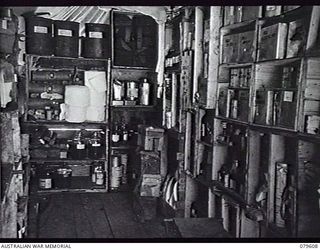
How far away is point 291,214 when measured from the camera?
223 centimetres

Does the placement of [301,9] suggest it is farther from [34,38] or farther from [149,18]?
[34,38]

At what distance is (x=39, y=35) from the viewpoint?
3990 mm

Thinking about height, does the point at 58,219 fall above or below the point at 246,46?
below

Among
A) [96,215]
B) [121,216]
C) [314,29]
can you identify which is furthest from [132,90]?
[314,29]

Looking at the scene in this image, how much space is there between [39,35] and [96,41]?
0.64 m

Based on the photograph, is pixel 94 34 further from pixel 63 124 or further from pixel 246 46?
pixel 246 46

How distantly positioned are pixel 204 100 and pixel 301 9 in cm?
124

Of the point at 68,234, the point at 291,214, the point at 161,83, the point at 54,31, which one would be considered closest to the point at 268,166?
the point at 291,214

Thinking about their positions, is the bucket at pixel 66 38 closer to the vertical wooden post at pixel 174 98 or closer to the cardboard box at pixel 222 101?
the vertical wooden post at pixel 174 98

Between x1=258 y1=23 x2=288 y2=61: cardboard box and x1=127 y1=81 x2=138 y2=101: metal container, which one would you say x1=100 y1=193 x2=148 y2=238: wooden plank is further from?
x1=258 y1=23 x2=288 y2=61: cardboard box

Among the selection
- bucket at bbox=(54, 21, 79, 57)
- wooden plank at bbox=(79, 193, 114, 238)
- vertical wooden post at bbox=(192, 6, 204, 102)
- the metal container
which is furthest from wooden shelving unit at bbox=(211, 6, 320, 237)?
bucket at bbox=(54, 21, 79, 57)

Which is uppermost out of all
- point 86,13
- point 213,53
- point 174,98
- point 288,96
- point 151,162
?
point 86,13

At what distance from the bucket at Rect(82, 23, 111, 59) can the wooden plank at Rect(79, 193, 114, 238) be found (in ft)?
5.13

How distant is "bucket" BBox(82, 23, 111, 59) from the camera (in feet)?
14.2
